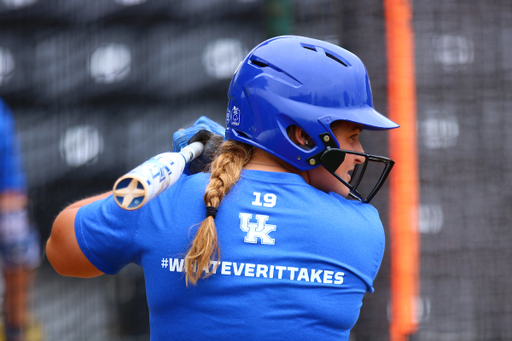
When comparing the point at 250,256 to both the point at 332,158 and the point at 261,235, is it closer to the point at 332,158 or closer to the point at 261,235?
the point at 261,235

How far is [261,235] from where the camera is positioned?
39.8 inches

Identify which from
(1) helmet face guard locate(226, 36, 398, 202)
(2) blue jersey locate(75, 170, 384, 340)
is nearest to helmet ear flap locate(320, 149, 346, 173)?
(1) helmet face guard locate(226, 36, 398, 202)

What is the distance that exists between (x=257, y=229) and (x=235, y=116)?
38 centimetres

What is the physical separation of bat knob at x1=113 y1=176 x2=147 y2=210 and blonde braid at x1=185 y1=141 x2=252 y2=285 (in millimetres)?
220

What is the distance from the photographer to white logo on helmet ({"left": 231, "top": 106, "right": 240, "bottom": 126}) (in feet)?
4.04

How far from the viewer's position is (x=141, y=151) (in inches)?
98.1

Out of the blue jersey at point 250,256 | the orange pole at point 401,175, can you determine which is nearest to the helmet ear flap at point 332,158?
the blue jersey at point 250,256

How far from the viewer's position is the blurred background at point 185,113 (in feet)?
7.79

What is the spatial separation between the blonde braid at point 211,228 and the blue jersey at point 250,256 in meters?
0.02

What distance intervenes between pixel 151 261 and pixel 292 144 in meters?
0.47

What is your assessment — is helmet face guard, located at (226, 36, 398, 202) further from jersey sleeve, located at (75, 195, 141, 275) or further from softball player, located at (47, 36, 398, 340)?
jersey sleeve, located at (75, 195, 141, 275)

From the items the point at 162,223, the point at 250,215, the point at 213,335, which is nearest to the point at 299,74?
the point at 250,215

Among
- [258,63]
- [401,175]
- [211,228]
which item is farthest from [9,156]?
[401,175]

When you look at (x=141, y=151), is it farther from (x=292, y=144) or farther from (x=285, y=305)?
(x=285, y=305)
